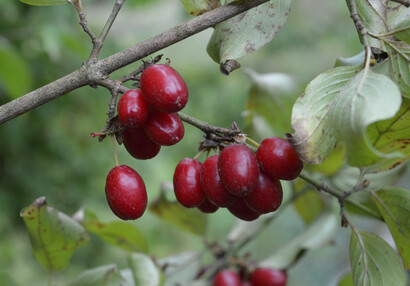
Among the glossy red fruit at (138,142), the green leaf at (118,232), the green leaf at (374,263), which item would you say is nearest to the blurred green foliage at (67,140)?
the green leaf at (118,232)

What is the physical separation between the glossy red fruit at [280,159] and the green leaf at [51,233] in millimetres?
484

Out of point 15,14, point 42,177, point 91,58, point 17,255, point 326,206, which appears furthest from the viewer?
point 17,255

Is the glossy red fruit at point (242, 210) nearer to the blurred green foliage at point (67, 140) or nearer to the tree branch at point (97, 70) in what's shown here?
Answer: the tree branch at point (97, 70)

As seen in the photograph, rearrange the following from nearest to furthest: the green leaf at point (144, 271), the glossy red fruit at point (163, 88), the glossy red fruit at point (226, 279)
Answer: the glossy red fruit at point (163, 88), the green leaf at point (144, 271), the glossy red fruit at point (226, 279)

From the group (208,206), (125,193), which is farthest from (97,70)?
(208,206)

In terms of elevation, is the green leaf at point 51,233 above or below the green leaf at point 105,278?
above

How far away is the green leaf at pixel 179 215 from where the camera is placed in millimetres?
1449

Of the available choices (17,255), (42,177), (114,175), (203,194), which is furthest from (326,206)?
(17,255)

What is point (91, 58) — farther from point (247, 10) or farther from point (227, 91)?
point (227, 91)

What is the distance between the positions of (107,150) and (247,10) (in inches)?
89.8

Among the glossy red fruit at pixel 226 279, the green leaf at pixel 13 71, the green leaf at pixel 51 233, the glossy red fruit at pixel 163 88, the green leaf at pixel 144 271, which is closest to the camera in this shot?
the glossy red fruit at pixel 163 88

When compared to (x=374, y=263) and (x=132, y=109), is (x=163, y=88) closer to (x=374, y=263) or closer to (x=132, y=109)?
(x=132, y=109)

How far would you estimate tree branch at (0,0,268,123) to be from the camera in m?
0.79

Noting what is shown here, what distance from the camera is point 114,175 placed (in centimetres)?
84
